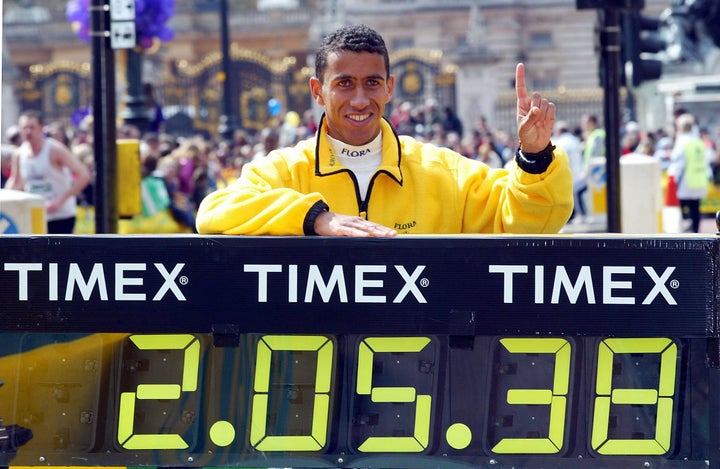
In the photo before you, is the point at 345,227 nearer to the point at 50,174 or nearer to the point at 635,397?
the point at 635,397

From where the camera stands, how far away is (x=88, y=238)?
11.7 ft

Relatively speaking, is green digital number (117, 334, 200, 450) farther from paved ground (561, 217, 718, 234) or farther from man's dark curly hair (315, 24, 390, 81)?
paved ground (561, 217, 718, 234)

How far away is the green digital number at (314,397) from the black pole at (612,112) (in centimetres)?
545

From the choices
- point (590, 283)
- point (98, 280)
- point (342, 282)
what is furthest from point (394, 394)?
point (98, 280)

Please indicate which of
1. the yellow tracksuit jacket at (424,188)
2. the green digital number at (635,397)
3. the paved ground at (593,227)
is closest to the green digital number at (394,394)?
the green digital number at (635,397)

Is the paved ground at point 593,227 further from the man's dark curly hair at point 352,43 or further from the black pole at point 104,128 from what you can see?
the man's dark curly hair at point 352,43

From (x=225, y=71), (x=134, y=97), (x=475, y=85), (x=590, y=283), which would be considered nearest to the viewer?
(x=590, y=283)

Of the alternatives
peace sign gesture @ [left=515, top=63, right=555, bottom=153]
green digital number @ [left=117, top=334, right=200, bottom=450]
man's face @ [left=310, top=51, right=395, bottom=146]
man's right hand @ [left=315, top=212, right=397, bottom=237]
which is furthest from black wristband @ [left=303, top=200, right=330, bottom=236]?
peace sign gesture @ [left=515, top=63, right=555, bottom=153]

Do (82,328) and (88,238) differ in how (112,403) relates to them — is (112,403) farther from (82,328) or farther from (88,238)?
(88,238)

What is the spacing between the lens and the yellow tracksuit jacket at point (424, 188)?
4.05 m

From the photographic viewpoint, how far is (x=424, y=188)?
4.18 m

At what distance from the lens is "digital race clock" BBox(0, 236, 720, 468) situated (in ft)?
11.4

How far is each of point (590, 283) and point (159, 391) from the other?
1.15m

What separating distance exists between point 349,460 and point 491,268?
0.61 meters
